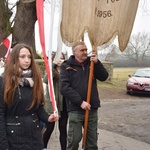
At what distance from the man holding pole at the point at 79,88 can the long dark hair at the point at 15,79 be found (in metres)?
0.90

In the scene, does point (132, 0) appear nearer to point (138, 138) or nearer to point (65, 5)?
point (65, 5)

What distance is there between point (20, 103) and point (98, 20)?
5.23 feet

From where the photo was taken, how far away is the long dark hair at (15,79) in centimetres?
281

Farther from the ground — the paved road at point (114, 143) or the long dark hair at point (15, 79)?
the long dark hair at point (15, 79)

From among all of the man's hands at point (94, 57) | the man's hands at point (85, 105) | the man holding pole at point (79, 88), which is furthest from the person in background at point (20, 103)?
the man's hands at point (94, 57)

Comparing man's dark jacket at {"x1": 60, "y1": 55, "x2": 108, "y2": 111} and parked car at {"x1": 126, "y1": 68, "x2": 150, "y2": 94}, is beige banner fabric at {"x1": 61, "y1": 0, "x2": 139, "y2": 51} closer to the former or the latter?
man's dark jacket at {"x1": 60, "y1": 55, "x2": 108, "y2": 111}

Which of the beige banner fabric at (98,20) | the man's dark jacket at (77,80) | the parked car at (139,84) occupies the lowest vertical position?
the parked car at (139,84)

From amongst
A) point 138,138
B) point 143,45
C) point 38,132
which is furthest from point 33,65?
point 143,45

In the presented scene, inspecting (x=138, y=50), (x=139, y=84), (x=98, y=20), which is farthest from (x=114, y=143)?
(x=138, y=50)

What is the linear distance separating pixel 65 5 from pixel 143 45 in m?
34.7

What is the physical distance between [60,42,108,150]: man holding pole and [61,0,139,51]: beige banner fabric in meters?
0.26

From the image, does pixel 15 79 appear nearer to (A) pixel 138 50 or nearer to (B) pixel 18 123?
(B) pixel 18 123

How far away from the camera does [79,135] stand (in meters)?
3.96

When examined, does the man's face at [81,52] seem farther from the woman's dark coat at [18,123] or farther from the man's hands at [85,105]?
the woman's dark coat at [18,123]
